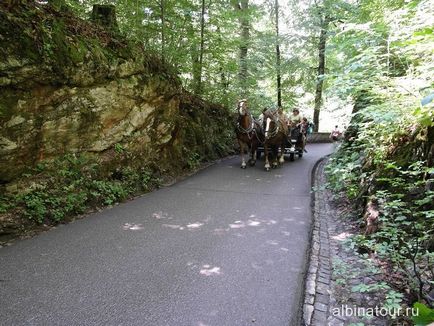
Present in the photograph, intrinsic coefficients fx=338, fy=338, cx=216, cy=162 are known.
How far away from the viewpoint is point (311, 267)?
4.59m

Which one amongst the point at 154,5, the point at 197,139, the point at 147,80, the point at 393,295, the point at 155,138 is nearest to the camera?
the point at 393,295

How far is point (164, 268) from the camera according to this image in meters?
4.45

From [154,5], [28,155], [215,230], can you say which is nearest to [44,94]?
[28,155]

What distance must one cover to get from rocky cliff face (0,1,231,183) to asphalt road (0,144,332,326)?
1.64 metres

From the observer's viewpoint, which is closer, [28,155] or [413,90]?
[413,90]

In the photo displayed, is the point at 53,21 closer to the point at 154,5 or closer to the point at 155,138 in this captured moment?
the point at 155,138

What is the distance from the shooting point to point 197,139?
505 inches

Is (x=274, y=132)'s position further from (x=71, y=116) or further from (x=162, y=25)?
(x=71, y=116)

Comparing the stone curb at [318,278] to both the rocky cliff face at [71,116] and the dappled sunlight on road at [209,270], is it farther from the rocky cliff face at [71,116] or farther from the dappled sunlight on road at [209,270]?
the rocky cliff face at [71,116]

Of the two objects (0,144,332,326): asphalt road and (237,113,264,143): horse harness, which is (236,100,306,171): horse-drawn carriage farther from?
(0,144,332,326): asphalt road

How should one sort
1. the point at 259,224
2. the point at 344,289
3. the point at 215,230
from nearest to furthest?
the point at 344,289 < the point at 215,230 < the point at 259,224

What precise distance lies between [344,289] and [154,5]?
9924 mm

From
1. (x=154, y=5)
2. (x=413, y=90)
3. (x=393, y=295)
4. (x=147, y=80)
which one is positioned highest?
Answer: (x=154, y=5)

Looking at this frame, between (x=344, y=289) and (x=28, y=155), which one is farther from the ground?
(x=28, y=155)
